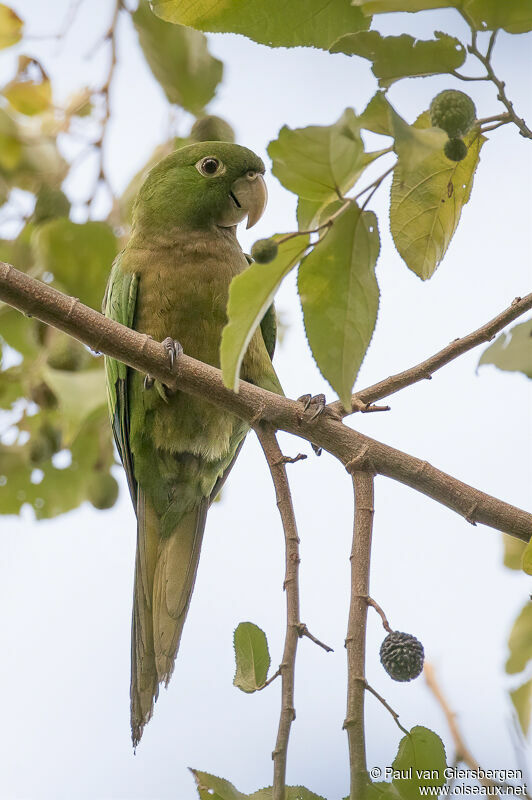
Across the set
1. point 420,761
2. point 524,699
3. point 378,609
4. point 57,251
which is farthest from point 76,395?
point 524,699

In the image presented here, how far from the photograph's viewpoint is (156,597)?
Answer: 2.68m

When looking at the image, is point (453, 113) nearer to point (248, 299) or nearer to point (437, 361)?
point (248, 299)

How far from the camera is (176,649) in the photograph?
2.53 metres

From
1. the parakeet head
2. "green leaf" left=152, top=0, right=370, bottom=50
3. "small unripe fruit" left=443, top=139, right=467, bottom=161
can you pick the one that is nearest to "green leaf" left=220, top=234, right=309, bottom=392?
"small unripe fruit" left=443, top=139, right=467, bottom=161

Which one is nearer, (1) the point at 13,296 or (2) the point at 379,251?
(2) the point at 379,251

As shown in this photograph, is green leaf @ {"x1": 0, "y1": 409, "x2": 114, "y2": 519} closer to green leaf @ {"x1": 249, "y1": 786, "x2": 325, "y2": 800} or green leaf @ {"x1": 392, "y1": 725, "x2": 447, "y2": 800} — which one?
green leaf @ {"x1": 249, "y1": 786, "x2": 325, "y2": 800}

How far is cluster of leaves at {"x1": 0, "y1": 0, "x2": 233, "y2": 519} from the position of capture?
2227 mm

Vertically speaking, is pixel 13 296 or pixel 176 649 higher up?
pixel 13 296

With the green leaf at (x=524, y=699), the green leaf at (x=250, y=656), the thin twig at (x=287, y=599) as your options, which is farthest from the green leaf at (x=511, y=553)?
the green leaf at (x=250, y=656)

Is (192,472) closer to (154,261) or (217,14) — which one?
(154,261)

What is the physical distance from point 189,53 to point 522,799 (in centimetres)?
219

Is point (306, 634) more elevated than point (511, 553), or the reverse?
point (511, 553)

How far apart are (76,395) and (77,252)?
1.52 feet

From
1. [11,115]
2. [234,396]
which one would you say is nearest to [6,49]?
[11,115]
